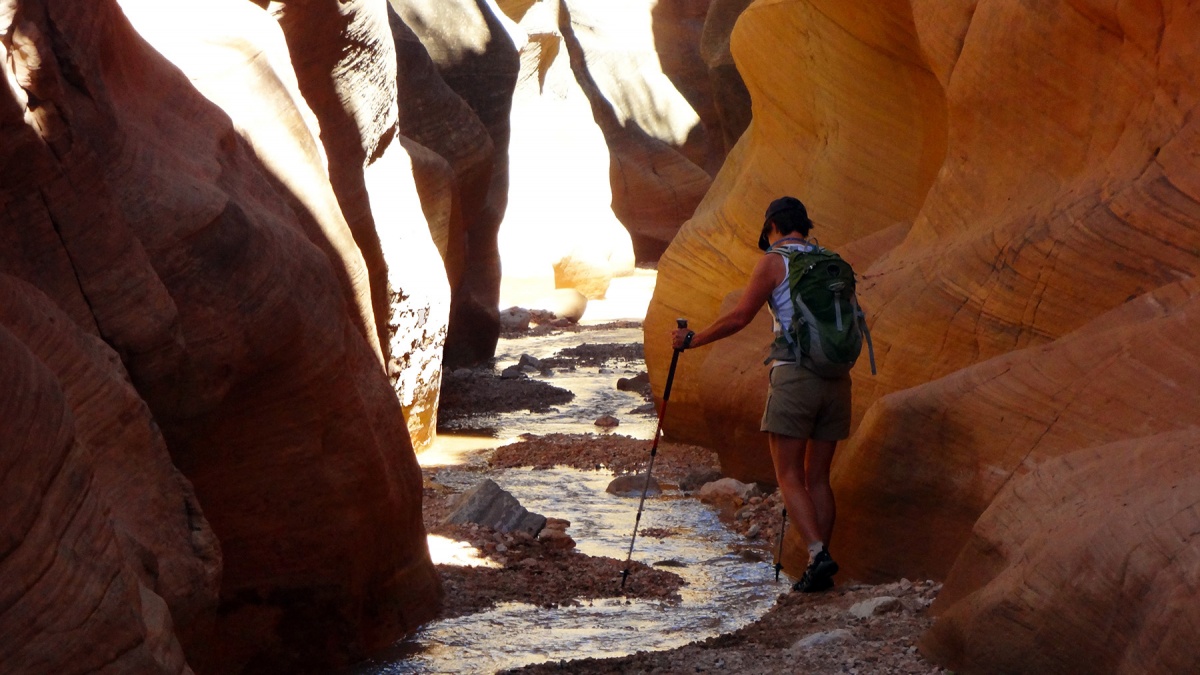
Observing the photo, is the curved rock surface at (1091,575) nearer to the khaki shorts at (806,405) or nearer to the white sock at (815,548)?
the white sock at (815,548)

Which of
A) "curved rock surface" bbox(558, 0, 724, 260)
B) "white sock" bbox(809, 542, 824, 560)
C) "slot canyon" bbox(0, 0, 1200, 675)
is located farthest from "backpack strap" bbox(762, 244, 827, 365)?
"curved rock surface" bbox(558, 0, 724, 260)

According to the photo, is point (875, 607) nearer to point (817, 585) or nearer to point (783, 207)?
point (817, 585)

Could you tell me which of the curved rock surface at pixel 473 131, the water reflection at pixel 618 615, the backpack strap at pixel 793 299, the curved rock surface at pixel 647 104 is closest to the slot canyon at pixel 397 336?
the water reflection at pixel 618 615

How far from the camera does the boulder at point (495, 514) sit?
7.48 meters

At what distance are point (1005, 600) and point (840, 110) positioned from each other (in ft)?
22.3

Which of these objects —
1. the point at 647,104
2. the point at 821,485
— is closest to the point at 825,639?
the point at 821,485

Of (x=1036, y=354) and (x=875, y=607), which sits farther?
(x=1036, y=354)

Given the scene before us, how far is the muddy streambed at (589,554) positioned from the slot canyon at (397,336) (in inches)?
11.3

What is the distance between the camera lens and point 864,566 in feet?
20.6

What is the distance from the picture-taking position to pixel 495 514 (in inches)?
297

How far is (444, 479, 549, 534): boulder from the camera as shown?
7480 mm

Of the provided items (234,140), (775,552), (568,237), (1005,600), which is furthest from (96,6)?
(568,237)

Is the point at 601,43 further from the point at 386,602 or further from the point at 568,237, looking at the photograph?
the point at 386,602

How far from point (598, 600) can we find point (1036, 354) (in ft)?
7.44
